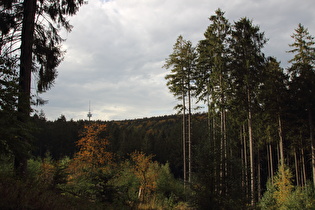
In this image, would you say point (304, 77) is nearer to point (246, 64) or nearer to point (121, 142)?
→ point (246, 64)

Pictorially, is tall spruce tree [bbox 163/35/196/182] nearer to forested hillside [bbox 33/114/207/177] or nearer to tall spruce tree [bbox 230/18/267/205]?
tall spruce tree [bbox 230/18/267/205]

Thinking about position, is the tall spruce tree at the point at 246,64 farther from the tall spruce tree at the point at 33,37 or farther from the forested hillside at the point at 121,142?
the forested hillside at the point at 121,142

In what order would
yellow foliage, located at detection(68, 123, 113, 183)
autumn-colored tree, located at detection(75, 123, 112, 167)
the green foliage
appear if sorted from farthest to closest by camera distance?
autumn-colored tree, located at detection(75, 123, 112, 167)
yellow foliage, located at detection(68, 123, 113, 183)
the green foliage

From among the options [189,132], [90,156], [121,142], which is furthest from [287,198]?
[121,142]

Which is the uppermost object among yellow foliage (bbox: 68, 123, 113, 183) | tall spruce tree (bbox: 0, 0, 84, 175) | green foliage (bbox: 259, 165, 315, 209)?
tall spruce tree (bbox: 0, 0, 84, 175)

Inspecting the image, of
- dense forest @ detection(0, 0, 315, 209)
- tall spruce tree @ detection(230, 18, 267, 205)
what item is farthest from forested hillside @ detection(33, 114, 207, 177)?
tall spruce tree @ detection(230, 18, 267, 205)

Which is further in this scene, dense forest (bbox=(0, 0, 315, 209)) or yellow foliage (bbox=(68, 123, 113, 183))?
yellow foliage (bbox=(68, 123, 113, 183))

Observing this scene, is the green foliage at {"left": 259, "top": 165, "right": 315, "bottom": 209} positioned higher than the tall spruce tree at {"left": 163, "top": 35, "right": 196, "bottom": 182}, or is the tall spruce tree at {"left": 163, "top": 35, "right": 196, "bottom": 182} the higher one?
the tall spruce tree at {"left": 163, "top": 35, "right": 196, "bottom": 182}

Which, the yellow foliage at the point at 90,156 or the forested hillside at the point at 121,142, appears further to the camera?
the forested hillside at the point at 121,142

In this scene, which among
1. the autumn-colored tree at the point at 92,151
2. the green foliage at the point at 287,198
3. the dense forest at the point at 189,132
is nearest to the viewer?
the dense forest at the point at 189,132

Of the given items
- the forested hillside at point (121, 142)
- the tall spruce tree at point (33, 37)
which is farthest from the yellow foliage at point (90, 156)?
the forested hillside at point (121, 142)

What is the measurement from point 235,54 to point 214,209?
1180 centimetres

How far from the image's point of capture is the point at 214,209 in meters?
10.3

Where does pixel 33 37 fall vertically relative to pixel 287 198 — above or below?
above
